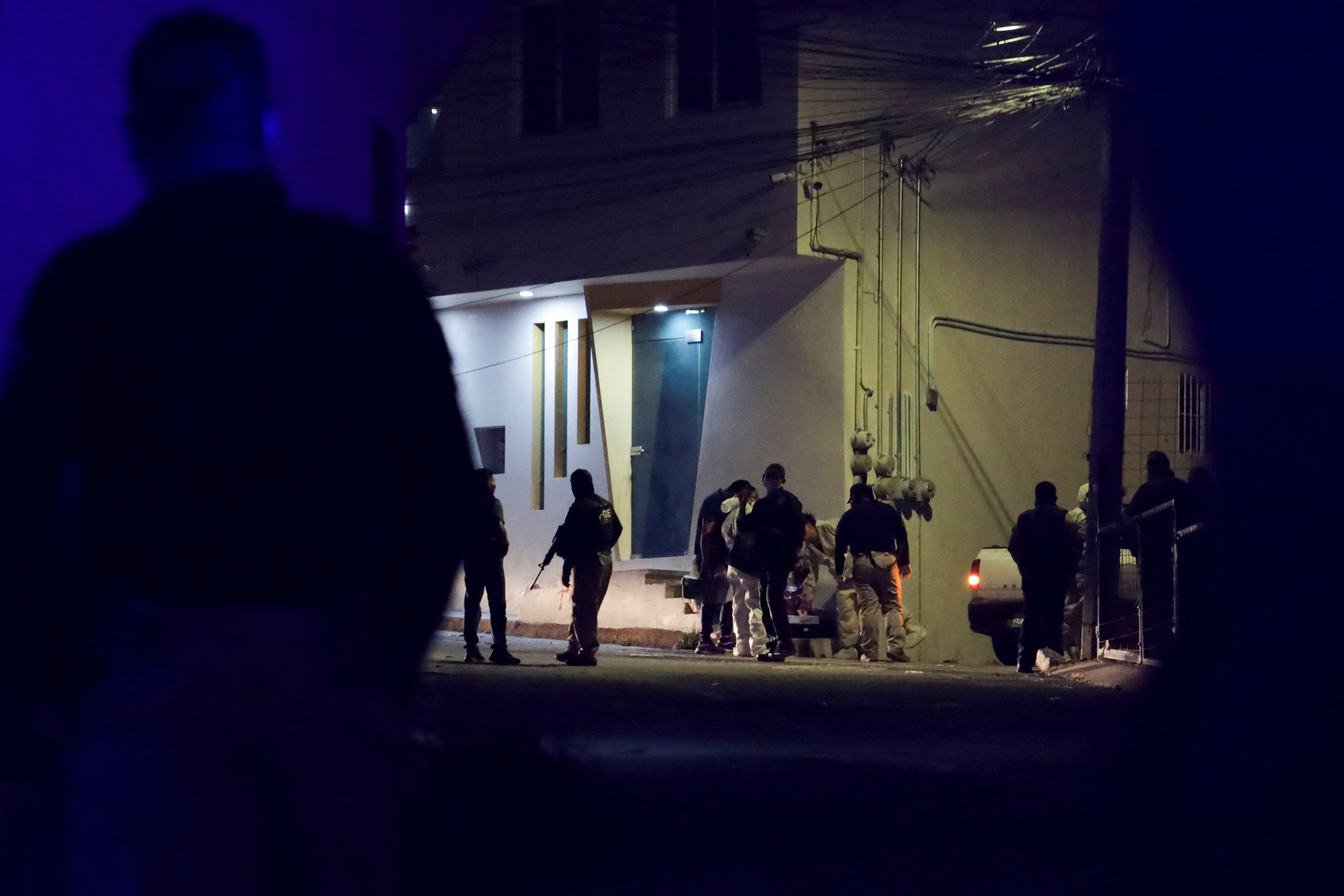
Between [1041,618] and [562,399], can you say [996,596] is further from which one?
[562,399]

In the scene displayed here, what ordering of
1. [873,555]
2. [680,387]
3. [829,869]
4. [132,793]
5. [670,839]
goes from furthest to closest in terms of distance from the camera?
[680,387], [873,555], [670,839], [829,869], [132,793]

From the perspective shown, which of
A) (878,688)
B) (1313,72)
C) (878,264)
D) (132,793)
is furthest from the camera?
(878,264)

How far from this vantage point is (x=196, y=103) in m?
2.27

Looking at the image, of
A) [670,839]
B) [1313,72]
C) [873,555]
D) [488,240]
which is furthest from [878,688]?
[488,240]

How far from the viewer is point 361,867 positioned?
2127mm

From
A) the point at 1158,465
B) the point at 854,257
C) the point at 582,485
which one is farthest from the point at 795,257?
the point at 1158,465

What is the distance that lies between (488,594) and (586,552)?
945 millimetres

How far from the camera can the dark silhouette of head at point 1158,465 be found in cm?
1495

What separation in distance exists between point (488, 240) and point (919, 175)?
6208 mm

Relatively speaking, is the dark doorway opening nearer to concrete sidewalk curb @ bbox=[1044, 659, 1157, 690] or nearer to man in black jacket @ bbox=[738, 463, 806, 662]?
man in black jacket @ bbox=[738, 463, 806, 662]

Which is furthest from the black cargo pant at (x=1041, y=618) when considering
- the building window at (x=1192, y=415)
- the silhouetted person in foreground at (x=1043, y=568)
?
the building window at (x=1192, y=415)

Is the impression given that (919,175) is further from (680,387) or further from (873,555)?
(873,555)

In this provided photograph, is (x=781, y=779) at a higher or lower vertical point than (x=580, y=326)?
lower

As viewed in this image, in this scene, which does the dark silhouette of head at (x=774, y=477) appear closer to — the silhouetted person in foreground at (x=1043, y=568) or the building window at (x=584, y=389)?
the silhouetted person in foreground at (x=1043, y=568)
